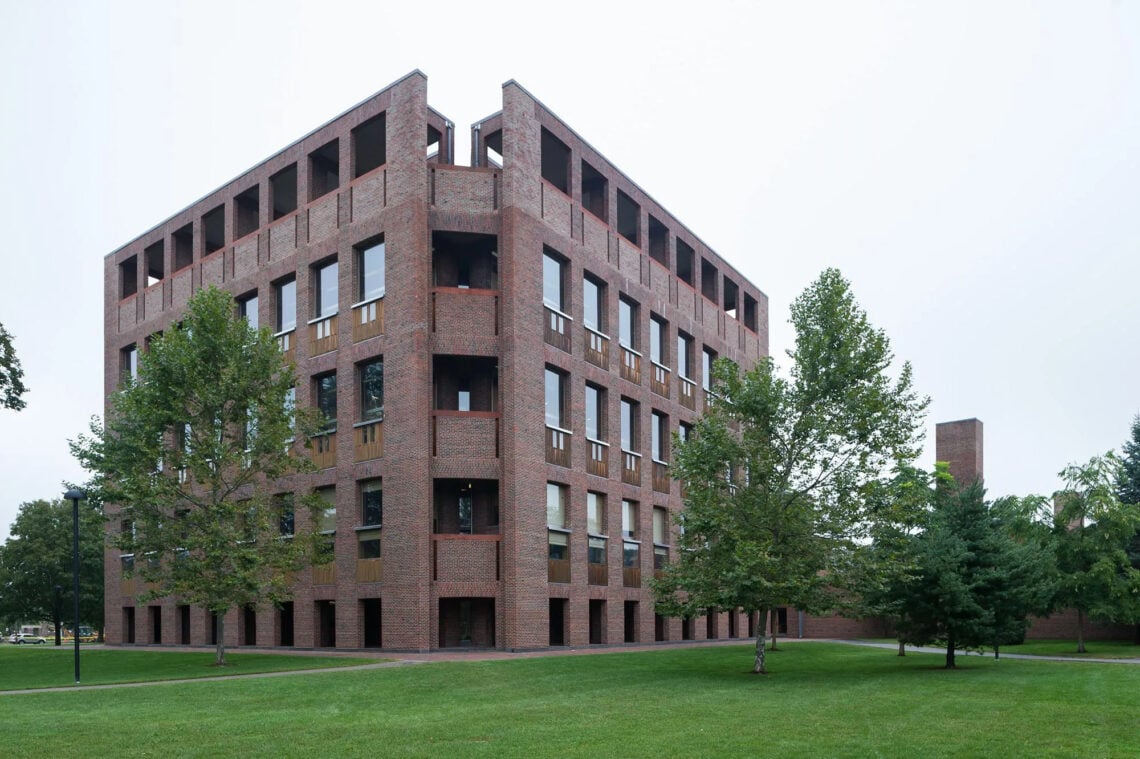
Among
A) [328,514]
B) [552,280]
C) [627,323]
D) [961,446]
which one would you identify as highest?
[552,280]

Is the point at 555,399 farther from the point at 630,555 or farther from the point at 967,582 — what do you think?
the point at 967,582

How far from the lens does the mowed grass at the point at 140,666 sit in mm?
27656

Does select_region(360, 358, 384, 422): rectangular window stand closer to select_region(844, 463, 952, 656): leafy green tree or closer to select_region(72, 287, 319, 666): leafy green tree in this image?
select_region(72, 287, 319, 666): leafy green tree

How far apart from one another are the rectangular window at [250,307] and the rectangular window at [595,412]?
14280mm

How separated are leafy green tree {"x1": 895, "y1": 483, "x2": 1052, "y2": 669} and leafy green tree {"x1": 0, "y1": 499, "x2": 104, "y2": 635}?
5695 centimetres

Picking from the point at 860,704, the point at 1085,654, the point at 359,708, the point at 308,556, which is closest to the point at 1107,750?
the point at 860,704

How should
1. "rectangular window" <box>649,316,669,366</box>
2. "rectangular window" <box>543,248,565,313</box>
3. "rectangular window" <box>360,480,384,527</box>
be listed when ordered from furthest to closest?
1. "rectangular window" <box>649,316,669,366</box>
2. "rectangular window" <box>543,248,565,313</box>
3. "rectangular window" <box>360,480,384,527</box>

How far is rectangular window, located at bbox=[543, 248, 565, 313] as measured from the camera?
39312 mm

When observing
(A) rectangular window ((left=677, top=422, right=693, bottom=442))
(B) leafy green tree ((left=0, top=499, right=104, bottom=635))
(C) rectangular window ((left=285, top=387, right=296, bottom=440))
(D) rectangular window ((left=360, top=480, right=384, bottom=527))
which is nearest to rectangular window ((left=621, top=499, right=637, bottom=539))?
(A) rectangular window ((left=677, top=422, right=693, bottom=442))

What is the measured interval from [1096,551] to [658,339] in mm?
20415

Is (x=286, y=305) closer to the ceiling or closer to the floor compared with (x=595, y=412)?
closer to the ceiling

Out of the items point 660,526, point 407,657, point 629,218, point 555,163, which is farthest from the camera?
point 629,218

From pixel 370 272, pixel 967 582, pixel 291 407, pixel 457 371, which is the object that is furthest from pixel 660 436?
pixel 967 582

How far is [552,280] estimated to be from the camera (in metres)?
40.0
